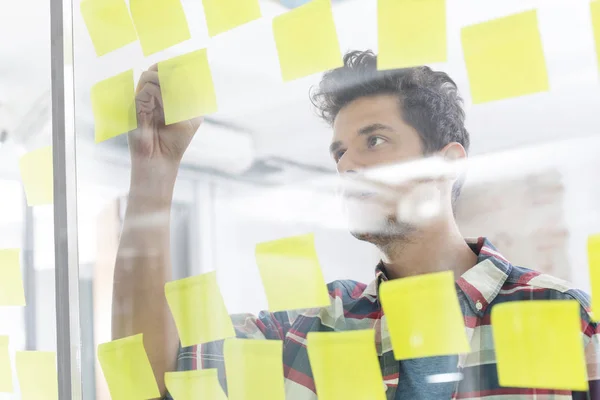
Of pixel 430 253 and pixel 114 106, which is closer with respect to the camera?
pixel 430 253

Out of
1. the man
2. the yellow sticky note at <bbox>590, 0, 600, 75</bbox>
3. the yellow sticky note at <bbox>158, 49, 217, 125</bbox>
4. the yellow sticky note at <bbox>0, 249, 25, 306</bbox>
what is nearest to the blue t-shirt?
the man

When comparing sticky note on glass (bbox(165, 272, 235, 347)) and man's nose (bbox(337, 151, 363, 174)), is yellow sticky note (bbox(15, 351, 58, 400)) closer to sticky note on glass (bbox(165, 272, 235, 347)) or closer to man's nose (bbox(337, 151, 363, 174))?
sticky note on glass (bbox(165, 272, 235, 347))

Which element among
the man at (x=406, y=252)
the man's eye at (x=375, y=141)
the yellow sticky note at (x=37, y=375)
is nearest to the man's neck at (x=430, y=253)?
the man at (x=406, y=252)

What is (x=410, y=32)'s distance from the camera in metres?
0.71

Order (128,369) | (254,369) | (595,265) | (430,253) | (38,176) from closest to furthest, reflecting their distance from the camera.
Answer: (595,265) < (430,253) < (254,369) < (128,369) < (38,176)

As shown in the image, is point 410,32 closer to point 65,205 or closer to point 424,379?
point 424,379

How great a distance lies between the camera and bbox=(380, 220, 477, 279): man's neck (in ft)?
2.27

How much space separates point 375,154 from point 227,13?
312 mm

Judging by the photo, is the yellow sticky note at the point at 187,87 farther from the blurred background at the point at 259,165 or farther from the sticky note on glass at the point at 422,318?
the sticky note on glass at the point at 422,318

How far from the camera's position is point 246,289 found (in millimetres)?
831

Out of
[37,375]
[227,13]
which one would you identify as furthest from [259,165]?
[37,375]

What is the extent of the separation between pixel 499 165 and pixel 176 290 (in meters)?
0.49

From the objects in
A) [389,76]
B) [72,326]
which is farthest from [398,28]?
[72,326]

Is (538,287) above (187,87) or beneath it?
beneath
